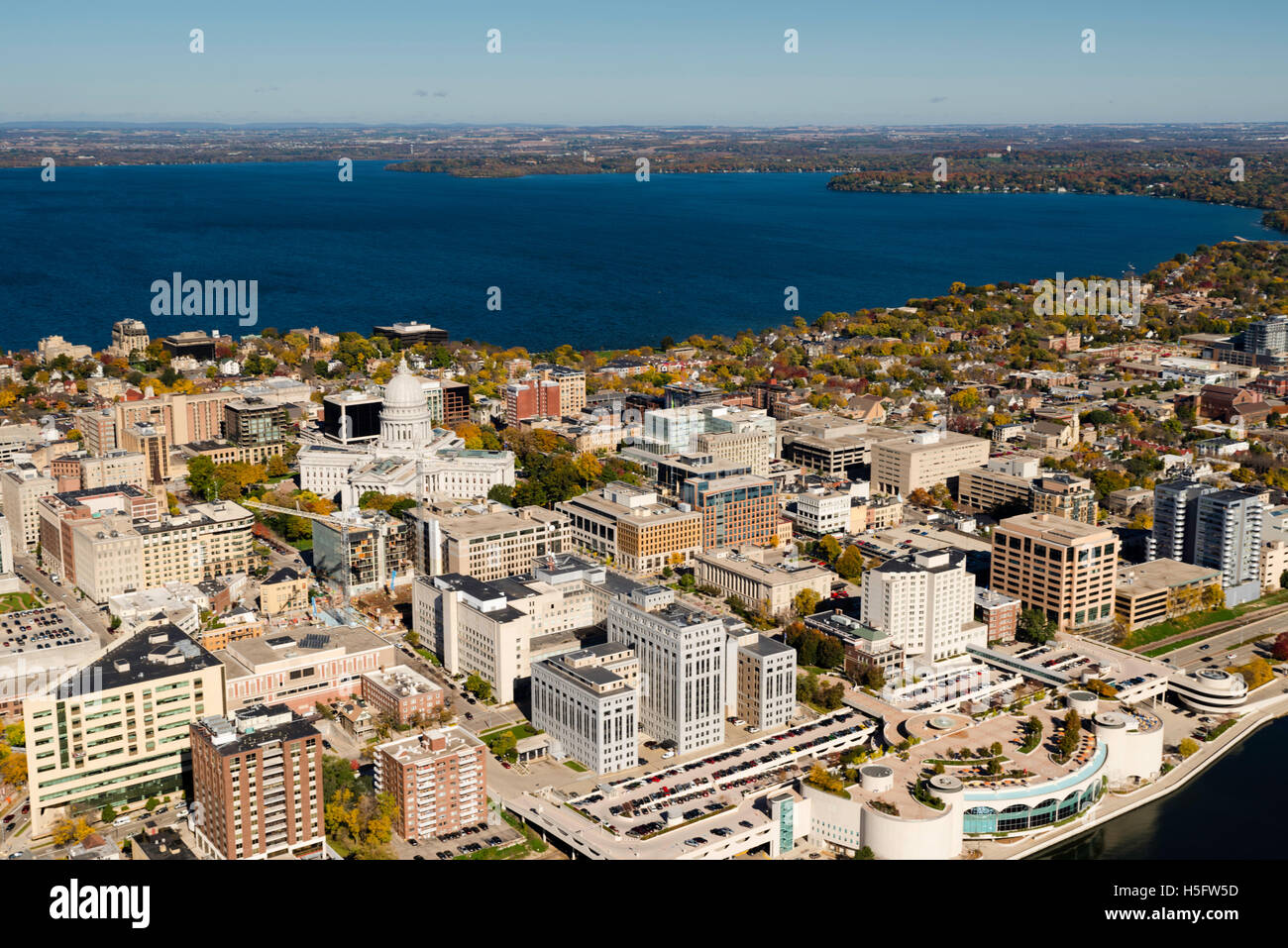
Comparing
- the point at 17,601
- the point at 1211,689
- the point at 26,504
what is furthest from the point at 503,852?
the point at 26,504

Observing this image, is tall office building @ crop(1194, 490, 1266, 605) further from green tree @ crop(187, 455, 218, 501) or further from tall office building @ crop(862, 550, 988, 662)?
A: green tree @ crop(187, 455, 218, 501)

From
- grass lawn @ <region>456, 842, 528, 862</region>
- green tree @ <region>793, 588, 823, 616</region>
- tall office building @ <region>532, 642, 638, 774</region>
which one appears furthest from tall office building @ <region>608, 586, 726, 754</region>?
green tree @ <region>793, 588, 823, 616</region>

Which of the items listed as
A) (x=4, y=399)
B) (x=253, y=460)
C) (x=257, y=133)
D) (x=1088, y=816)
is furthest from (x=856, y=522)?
(x=257, y=133)

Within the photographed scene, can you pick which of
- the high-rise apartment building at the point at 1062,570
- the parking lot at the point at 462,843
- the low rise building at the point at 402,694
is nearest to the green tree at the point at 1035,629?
the high-rise apartment building at the point at 1062,570

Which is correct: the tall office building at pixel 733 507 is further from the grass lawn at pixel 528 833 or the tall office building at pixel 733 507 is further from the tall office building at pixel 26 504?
the tall office building at pixel 26 504

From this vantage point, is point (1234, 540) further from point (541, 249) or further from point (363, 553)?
point (541, 249)
